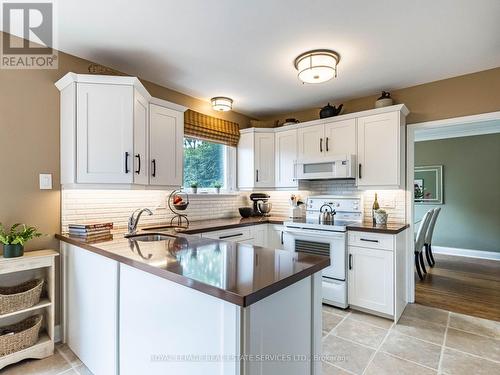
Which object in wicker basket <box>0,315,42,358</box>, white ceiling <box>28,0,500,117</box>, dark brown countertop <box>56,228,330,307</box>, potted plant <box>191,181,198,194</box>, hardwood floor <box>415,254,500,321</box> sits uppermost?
white ceiling <box>28,0,500,117</box>

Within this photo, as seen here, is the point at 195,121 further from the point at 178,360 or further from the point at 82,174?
the point at 178,360

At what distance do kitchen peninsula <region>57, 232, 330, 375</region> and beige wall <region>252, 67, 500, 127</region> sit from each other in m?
2.54

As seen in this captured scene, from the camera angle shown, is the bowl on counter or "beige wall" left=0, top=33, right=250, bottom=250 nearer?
"beige wall" left=0, top=33, right=250, bottom=250

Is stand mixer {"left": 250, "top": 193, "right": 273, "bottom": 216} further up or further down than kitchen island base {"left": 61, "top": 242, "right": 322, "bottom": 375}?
further up

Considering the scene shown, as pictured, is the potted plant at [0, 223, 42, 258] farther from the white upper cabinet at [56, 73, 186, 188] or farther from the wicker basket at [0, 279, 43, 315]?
the white upper cabinet at [56, 73, 186, 188]

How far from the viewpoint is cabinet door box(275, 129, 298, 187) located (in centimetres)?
372

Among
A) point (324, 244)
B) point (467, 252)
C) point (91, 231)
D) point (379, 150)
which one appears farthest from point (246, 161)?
point (467, 252)

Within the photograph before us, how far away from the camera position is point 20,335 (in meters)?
1.96

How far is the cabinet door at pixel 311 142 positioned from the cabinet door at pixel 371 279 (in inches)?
50.0

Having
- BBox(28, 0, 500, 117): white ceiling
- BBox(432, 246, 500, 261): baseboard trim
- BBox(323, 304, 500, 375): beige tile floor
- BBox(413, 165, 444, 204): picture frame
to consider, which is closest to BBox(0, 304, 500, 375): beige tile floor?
BBox(323, 304, 500, 375): beige tile floor

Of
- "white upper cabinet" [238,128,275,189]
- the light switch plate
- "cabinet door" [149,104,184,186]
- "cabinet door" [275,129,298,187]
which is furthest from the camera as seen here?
"white upper cabinet" [238,128,275,189]

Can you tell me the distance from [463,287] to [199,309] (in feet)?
13.0

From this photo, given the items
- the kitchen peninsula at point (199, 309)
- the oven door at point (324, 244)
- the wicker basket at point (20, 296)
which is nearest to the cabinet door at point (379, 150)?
the oven door at point (324, 244)

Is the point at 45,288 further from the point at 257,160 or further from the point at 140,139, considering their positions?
the point at 257,160
